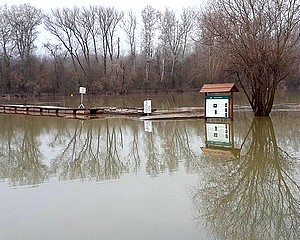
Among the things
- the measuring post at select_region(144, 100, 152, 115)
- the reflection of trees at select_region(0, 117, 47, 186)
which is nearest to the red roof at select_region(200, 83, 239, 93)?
the measuring post at select_region(144, 100, 152, 115)

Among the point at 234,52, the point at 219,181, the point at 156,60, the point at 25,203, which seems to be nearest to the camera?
the point at 25,203

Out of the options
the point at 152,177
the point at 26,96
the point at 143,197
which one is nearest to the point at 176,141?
the point at 152,177

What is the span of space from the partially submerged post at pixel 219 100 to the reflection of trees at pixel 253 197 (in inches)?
283

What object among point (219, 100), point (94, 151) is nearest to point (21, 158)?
point (94, 151)

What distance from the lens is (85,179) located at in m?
8.12

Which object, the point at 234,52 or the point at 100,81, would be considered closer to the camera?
the point at 234,52

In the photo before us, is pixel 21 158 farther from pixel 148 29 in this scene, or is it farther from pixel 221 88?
pixel 148 29

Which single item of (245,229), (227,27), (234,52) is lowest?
(245,229)

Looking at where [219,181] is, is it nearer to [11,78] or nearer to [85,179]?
[85,179]

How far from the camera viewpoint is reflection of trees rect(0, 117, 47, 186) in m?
8.53

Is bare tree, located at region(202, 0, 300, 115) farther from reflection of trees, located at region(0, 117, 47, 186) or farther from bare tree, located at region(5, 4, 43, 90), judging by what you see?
bare tree, located at region(5, 4, 43, 90)

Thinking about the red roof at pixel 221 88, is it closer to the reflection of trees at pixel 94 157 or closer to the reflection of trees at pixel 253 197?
the reflection of trees at pixel 94 157

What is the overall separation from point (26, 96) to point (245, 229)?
145 ft

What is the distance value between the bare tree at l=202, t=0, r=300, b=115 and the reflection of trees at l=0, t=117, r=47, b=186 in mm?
9092
